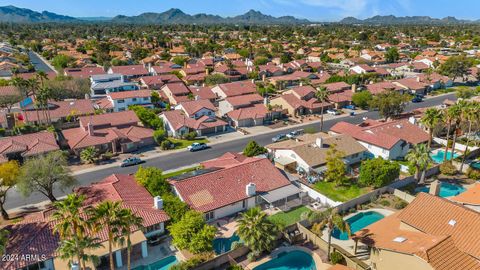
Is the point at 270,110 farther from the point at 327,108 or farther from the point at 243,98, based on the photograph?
the point at 327,108

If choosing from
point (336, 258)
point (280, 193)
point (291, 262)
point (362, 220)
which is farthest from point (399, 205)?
point (291, 262)

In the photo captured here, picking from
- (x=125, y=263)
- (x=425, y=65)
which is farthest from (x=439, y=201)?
(x=425, y=65)

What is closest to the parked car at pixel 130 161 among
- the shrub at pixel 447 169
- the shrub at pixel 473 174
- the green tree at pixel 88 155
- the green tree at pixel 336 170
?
the green tree at pixel 88 155

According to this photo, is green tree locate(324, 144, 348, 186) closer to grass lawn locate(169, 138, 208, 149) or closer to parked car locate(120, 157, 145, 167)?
grass lawn locate(169, 138, 208, 149)

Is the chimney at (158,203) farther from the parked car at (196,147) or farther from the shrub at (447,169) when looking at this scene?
the shrub at (447,169)

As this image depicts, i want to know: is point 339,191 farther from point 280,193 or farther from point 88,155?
point 88,155

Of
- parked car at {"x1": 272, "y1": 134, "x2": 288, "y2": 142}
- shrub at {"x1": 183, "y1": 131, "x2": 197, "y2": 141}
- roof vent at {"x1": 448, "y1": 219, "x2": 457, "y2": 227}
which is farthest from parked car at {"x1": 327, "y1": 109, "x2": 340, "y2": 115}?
roof vent at {"x1": 448, "y1": 219, "x2": 457, "y2": 227}
